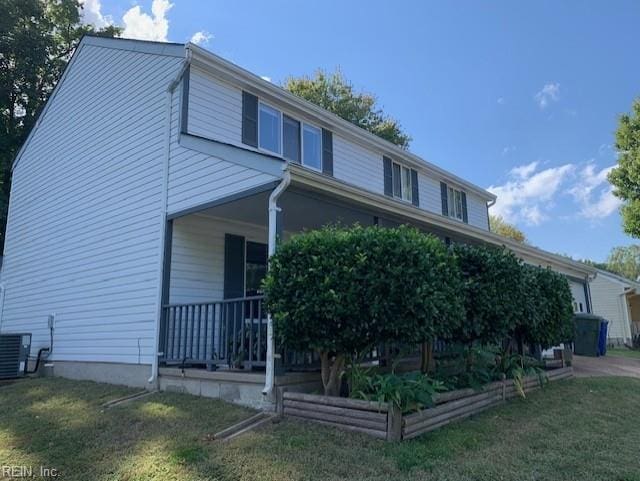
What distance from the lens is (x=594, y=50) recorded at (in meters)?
16.4

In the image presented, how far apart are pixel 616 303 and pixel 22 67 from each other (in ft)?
98.1

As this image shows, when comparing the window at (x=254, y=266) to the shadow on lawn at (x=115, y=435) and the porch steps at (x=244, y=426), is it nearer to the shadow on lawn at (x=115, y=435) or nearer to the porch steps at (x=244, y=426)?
the shadow on lawn at (x=115, y=435)

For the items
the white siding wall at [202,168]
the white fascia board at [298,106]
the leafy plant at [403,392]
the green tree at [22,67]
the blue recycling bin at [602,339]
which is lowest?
the leafy plant at [403,392]

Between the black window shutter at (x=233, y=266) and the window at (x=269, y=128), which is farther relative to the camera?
the window at (x=269, y=128)

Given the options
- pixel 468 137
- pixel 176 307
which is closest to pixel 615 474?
pixel 176 307

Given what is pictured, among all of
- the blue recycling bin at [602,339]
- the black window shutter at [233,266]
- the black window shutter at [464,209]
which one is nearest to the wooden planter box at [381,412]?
the black window shutter at [233,266]

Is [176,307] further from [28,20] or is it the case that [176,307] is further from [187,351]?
[28,20]

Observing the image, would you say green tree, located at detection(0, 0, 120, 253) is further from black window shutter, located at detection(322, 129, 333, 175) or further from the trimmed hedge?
the trimmed hedge

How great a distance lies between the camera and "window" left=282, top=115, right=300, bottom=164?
10.7 metres

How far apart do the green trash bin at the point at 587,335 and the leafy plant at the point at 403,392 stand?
10278 mm

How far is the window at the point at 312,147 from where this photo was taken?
1122 cm

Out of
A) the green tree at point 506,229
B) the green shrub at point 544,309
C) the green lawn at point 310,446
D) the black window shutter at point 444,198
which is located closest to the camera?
the green lawn at point 310,446

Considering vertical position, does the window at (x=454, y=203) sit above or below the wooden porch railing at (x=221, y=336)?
above

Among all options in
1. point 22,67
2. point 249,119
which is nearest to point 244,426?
point 249,119
